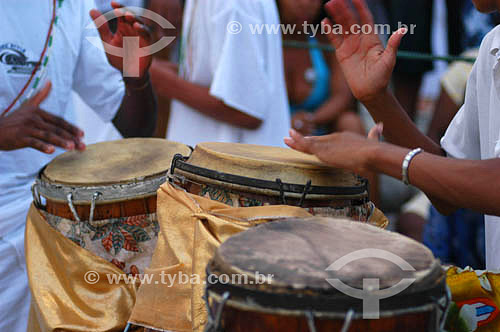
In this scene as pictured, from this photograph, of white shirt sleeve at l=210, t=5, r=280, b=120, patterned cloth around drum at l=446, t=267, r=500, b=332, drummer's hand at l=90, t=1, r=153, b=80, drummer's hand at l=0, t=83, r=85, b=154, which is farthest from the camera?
white shirt sleeve at l=210, t=5, r=280, b=120

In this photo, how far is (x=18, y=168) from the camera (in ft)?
7.68

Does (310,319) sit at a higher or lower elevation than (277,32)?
lower

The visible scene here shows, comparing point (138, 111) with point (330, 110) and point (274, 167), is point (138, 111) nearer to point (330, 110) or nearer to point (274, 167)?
point (274, 167)

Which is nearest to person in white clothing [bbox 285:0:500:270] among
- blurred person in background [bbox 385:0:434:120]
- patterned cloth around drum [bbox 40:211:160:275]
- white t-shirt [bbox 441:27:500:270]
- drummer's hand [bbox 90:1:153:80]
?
white t-shirt [bbox 441:27:500:270]

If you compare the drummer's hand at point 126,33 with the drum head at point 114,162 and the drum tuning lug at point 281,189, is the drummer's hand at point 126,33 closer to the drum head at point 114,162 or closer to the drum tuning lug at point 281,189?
the drum head at point 114,162

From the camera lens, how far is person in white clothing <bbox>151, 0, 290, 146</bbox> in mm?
2832

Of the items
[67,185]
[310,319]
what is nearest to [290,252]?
[310,319]

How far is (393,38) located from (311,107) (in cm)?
267

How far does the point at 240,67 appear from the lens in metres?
2.84

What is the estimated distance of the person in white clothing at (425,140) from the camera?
1297mm

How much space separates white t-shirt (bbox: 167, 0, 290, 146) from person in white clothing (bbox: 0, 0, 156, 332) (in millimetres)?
466

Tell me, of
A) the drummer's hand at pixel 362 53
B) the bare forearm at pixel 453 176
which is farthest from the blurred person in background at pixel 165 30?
the bare forearm at pixel 453 176

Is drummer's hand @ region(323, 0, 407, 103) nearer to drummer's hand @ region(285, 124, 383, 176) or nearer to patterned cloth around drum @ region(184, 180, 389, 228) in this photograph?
drummer's hand @ region(285, 124, 383, 176)

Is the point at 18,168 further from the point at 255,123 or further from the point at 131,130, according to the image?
the point at 255,123
